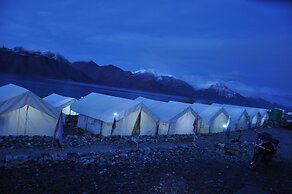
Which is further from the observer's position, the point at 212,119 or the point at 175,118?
the point at 212,119

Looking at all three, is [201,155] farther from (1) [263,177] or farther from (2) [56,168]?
(2) [56,168]

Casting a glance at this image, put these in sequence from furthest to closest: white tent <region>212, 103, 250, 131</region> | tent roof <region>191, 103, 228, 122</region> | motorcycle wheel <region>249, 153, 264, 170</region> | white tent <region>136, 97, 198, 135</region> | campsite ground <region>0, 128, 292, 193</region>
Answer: white tent <region>212, 103, 250, 131</region> → tent roof <region>191, 103, 228, 122</region> → white tent <region>136, 97, 198, 135</region> → motorcycle wheel <region>249, 153, 264, 170</region> → campsite ground <region>0, 128, 292, 193</region>

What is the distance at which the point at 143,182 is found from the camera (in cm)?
847

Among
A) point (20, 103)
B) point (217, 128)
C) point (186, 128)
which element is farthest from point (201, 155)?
point (217, 128)

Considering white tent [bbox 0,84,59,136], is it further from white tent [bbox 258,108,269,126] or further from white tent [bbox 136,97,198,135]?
white tent [bbox 258,108,269,126]

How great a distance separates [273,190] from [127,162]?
541 centimetres

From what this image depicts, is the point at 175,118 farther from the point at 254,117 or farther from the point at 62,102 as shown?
the point at 254,117

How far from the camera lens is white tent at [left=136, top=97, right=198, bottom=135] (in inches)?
977

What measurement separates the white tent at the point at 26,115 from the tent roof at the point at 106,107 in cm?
477

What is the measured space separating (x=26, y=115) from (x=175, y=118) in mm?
13234

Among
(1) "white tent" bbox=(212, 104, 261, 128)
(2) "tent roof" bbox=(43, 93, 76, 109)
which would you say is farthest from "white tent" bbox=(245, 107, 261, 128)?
(2) "tent roof" bbox=(43, 93, 76, 109)

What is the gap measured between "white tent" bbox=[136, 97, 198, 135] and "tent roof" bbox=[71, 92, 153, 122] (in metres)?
2.23

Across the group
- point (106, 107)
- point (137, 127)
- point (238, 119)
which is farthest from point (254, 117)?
point (106, 107)

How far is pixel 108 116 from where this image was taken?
21.1 meters
